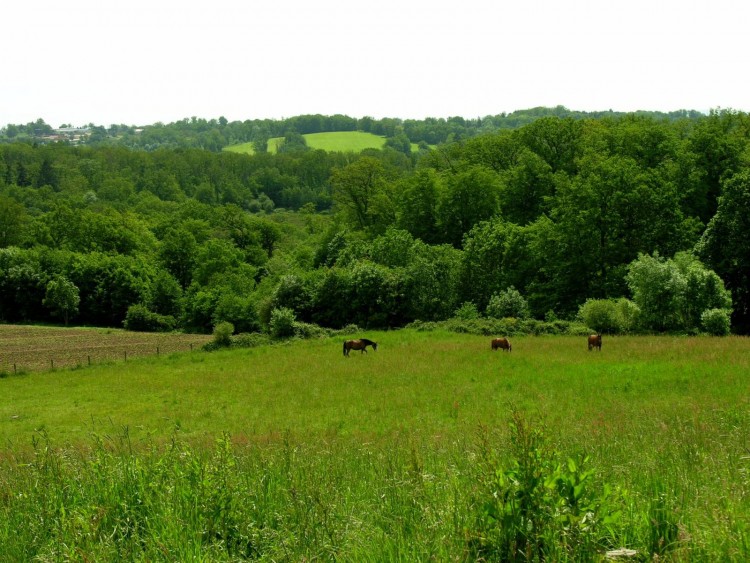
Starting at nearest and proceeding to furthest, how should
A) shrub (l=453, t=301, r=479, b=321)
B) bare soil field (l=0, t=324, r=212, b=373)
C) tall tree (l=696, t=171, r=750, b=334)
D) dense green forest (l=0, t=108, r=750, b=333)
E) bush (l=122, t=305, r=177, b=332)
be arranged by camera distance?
tall tree (l=696, t=171, r=750, b=334), dense green forest (l=0, t=108, r=750, b=333), bare soil field (l=0, t=324, r=212, b=373), shrub (l=453, t=301, r=479, b=321), bush (l=122, t=305, r=177, b=332)

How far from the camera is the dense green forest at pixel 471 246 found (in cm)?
3794

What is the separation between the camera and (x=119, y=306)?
7519 cm

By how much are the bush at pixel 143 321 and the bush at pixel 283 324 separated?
31240 mm

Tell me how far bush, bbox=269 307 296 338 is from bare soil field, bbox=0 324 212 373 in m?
6.54

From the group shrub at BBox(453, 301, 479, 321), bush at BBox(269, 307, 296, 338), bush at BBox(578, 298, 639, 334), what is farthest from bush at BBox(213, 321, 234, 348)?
bush at BBox(578, 298, 639, 334)

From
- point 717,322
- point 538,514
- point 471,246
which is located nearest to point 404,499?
point 538,514

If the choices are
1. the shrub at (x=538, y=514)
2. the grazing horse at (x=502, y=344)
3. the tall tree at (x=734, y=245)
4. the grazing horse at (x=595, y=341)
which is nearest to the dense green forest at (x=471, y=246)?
the tall tree at (x=734, y=245)

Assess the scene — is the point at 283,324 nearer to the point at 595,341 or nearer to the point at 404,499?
the point at 595,341

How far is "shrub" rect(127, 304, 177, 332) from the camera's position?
69.1 meters

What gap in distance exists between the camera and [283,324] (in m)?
42.8

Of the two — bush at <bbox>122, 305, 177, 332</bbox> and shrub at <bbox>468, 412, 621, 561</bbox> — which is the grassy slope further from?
bush at <bbox>122, 305, 177, 332</bbox>

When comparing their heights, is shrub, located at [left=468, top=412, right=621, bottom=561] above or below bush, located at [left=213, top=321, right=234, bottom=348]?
above

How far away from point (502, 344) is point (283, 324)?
59.7 ft

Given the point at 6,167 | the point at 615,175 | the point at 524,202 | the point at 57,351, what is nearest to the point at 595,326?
the point at 615,175
